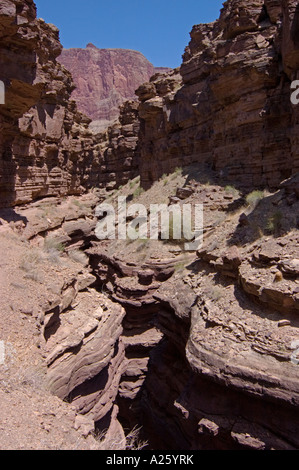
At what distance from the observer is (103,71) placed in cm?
9325

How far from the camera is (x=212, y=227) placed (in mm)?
13461

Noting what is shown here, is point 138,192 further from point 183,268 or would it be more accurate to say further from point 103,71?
point 103,71

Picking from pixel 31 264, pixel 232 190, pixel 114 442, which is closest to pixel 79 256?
pixel 232 190

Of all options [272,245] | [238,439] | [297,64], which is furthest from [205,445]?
[297,64]

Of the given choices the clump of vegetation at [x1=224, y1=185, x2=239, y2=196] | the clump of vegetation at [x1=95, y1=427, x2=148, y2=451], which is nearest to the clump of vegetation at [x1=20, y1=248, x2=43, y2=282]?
the clump of vegetation at [x1=95, y1=427, x2=148, y2=451]

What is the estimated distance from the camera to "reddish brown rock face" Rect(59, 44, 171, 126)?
89.7 m

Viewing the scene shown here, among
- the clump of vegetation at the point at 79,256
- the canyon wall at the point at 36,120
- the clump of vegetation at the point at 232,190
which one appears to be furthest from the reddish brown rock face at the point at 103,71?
the clump of vegetation at the point at 232,190

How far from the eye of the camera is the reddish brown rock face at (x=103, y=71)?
8969cm

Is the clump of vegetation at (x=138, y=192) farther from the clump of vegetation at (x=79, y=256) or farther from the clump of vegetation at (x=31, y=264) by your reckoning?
the clump of vegetation at (x=31, y=264)

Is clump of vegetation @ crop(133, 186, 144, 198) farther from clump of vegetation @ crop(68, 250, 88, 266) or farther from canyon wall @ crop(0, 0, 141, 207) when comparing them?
clump of vegetation @ crop(68, 250, 88, 266)

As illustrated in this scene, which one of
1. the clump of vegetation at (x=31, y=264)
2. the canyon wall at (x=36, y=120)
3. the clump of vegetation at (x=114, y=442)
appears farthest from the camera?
the canyon wall at (x=36, y=120)
